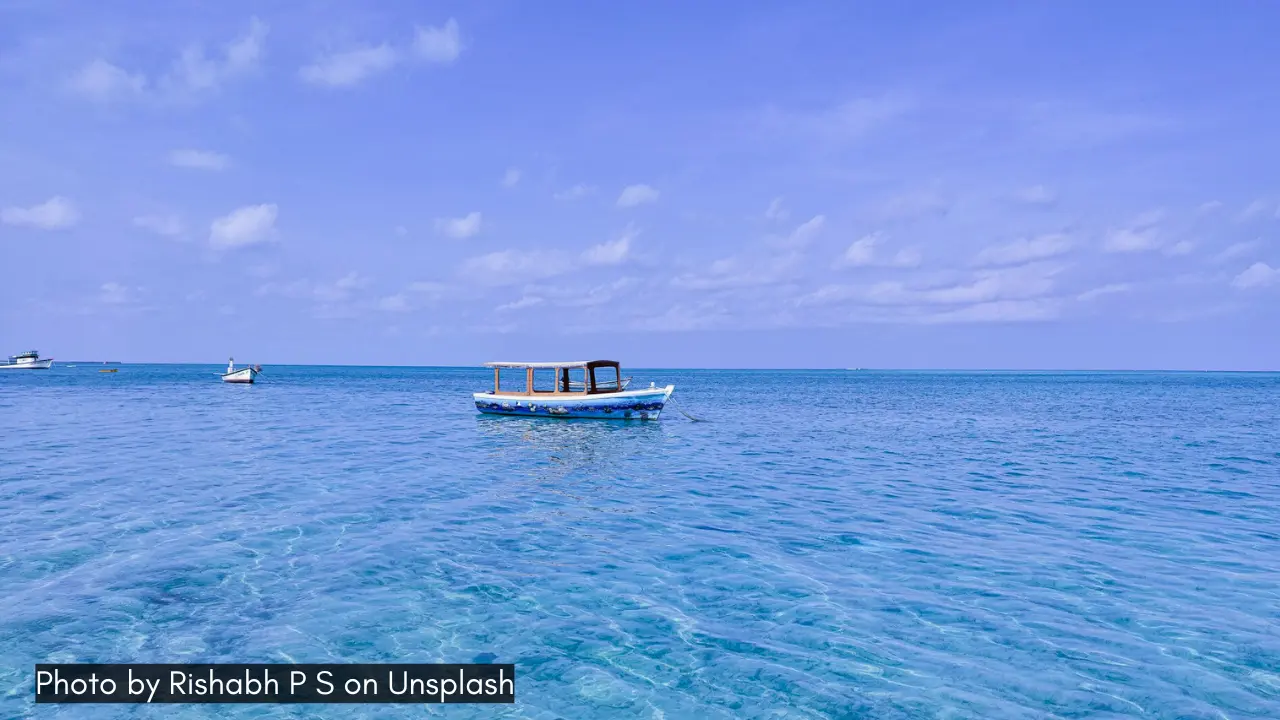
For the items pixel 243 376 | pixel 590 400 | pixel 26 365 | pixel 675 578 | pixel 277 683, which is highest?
pixel 26 365

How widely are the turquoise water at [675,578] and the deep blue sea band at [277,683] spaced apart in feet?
0.75

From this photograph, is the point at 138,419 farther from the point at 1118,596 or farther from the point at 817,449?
the point at 1118,596

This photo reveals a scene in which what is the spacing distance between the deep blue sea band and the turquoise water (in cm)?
23

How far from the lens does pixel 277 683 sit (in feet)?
28.2

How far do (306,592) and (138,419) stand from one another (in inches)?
1599

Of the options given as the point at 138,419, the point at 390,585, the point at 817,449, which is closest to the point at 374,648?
the point at 390,585

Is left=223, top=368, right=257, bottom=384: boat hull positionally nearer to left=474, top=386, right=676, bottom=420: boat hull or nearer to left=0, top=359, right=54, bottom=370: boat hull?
left=474, top=386, right=676, bottom=420: boat hull

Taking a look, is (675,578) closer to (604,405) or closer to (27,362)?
(604,405)

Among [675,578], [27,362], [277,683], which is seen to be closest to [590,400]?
[675,578]

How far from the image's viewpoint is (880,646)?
9641 mm

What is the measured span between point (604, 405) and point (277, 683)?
3246cm

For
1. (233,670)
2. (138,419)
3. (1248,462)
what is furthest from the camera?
(138,419)

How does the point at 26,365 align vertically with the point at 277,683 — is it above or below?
above

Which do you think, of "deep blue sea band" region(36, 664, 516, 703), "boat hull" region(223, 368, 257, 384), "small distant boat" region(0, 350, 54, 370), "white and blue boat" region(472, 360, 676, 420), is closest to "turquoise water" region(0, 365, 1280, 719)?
"deep blue sea band" region(36, 664, 516, 703)
